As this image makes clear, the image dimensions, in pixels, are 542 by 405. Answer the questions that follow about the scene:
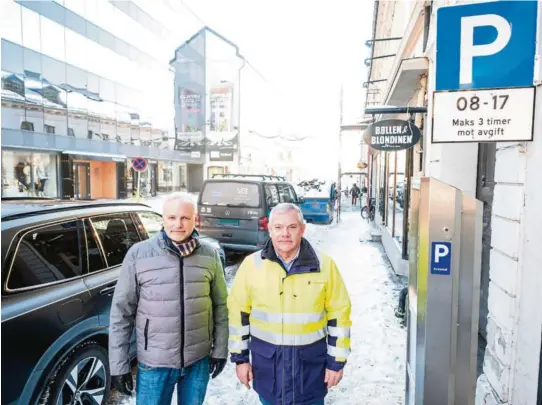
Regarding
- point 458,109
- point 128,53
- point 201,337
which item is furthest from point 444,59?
point 128,53

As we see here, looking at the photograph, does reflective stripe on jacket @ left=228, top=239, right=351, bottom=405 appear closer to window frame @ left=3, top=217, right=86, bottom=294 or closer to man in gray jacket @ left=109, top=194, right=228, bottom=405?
man in gray jacket @ left=109, top=194, right=228, bottom=405

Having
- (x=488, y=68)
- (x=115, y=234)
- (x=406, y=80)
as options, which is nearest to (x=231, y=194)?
(x=406, y=80)

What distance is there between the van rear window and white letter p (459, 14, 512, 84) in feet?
20.0

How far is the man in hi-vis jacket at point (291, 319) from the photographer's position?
2.20 m

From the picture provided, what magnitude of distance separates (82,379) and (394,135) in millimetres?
5219

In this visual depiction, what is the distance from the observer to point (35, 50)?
67.1 feet

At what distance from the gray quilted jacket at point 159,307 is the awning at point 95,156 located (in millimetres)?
23803

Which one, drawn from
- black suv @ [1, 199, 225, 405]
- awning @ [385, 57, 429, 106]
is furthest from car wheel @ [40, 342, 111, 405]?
awning @ [385, 57, 429, 106]

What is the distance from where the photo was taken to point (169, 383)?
246cm

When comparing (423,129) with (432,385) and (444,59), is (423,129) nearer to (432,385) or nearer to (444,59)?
(444,59)

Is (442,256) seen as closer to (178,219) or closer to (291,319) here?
(291,319)

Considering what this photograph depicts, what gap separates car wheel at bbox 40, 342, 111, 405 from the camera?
8.41 ft

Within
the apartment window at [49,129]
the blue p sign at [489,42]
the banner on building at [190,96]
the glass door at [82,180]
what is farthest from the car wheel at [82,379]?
the banner on building at [190,96]

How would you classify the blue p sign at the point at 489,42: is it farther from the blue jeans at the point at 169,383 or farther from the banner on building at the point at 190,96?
the banner on building at the point at 190,96
